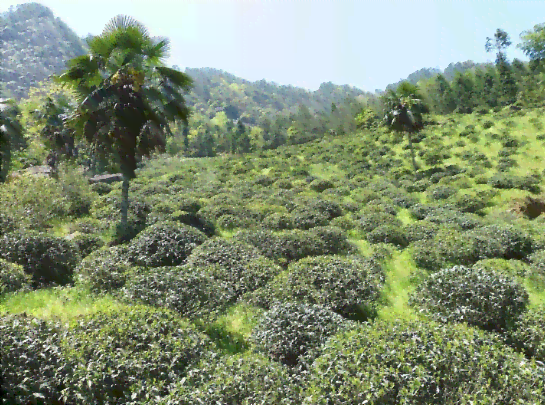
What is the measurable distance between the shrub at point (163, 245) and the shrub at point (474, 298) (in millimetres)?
8526

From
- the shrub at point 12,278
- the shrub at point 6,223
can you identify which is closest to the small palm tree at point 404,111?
the shrub at point 6,223

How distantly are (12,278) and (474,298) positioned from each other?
1320 centimetres

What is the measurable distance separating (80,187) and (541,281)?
24321 millimetres

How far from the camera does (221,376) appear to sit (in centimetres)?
626

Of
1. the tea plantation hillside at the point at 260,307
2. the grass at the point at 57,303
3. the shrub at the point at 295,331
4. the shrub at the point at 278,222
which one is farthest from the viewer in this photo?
the shrub at the point at 278,222

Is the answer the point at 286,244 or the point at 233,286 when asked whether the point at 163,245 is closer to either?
the point at 233,286

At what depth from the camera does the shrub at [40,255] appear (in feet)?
38.2

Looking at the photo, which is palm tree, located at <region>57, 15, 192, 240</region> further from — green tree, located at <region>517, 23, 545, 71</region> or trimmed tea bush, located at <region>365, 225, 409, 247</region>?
green tree, located at <region>517, 23, 545, 71</region>

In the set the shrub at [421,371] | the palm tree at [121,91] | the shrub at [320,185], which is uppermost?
the palm tree at [121,91]

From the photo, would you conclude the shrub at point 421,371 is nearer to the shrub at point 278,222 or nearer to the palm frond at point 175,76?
the shrub at point 278,222

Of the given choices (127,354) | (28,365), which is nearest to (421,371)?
(127,354)

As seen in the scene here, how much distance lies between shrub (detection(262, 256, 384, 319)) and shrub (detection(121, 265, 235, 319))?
1738 mm

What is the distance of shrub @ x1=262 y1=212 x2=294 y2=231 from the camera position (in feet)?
59.8

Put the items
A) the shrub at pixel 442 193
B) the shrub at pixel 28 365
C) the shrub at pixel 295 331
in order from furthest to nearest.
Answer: the shrub at pixel 442 193
the shrub at pixel 295 331
the shrub at pixel 28 365
